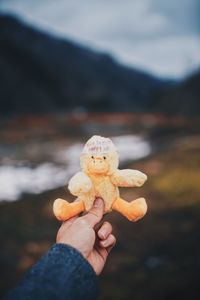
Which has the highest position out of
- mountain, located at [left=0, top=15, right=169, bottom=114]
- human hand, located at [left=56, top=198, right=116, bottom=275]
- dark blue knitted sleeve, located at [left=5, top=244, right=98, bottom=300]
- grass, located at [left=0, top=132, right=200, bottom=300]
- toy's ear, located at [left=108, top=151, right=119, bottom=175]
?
mountain, located at [left=0, top=15, right=169, bottom=114]

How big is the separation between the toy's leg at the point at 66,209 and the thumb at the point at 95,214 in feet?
0.12

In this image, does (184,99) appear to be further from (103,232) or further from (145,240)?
(103,232)

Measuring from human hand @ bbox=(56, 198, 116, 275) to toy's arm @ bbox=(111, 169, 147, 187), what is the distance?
0.09 metres

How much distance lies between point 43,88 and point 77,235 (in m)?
40.6

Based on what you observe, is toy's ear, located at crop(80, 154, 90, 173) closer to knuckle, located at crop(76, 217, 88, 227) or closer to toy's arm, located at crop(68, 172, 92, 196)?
toy's arm, located at crop(68, 172, 92, 196)

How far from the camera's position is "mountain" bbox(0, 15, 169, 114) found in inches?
1481

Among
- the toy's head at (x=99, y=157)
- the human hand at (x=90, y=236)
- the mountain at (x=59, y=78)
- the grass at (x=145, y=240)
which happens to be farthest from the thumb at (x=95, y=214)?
the mountain at (x=59, y=78)

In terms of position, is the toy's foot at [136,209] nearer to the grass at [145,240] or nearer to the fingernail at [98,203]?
the fingernail at [98,203]

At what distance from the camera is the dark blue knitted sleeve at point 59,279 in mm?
912

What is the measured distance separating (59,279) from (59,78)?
145 feet

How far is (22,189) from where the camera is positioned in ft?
26.4

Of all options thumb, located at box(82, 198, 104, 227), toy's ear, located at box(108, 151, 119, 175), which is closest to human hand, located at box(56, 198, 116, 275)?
thumb, located at box(82, 198, 104, 227)

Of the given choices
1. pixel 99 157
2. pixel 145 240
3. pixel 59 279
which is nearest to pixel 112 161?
pixel 99 157

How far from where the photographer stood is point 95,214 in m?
1.24
